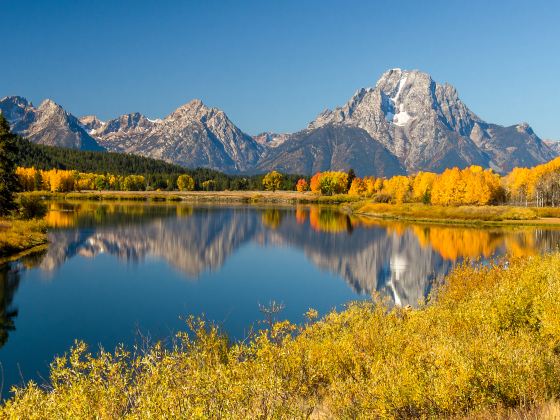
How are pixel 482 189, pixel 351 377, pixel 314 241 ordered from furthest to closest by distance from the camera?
1. pixel 482 189
2. pixel 314 241
3. pixel 351 377

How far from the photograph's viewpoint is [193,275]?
55.1 metres

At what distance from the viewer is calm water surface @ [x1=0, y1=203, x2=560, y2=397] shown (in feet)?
112

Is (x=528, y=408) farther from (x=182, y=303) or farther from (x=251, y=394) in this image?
(x=182, y=303)

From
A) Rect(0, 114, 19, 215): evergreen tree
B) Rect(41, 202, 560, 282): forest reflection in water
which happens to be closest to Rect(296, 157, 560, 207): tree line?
Rect(41, 202, 560, 282): forest reflection in water

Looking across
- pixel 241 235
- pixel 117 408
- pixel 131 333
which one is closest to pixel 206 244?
pixel 241 235

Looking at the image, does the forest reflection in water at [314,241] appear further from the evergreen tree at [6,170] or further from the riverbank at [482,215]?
the riverbank at [482,215]

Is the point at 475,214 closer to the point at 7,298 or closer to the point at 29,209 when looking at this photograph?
the point at 29,209

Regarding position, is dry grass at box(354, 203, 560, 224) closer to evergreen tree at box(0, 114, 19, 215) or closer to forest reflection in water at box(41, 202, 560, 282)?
forest reflection in water at box(41, 202, 560, 282)

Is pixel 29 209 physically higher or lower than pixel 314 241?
higher

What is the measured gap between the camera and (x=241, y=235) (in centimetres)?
9850

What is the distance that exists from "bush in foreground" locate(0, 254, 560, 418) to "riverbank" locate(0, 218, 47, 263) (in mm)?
50858

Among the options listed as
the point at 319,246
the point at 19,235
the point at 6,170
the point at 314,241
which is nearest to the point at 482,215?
the point at 314,241

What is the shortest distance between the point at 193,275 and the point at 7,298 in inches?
757

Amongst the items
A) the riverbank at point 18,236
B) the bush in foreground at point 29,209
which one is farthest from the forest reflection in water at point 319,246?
the bush in foreground at point 29,209
